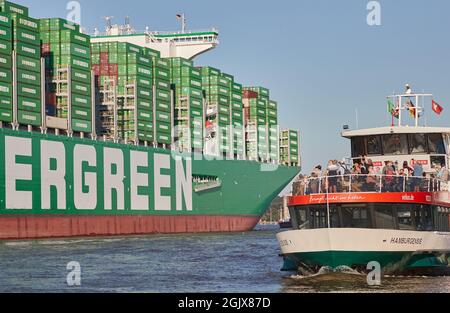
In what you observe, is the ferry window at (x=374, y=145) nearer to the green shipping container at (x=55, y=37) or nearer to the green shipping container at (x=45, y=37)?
the green shipping container at (x=55, y=37)

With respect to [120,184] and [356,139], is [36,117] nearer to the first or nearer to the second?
[120,184]

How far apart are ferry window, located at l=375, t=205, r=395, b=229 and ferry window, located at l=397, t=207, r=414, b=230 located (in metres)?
0.24

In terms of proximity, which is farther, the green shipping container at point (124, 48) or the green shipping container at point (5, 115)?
the green shipping container at point (124, 48)

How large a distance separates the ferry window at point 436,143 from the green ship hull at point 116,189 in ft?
115

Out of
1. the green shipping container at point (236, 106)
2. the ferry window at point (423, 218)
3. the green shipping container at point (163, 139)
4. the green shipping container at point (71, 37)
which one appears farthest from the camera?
the green shipping container at point (236, 106)

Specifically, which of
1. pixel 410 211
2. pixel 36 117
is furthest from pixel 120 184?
pixel 410 211

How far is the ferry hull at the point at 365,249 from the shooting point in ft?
79.6

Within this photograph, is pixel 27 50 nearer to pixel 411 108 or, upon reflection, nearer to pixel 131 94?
pixel 131 94

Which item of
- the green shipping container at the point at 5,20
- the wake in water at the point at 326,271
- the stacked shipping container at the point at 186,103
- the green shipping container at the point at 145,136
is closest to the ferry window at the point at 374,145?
the wake in water at the point at 326,271

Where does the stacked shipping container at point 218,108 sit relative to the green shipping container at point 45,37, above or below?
below

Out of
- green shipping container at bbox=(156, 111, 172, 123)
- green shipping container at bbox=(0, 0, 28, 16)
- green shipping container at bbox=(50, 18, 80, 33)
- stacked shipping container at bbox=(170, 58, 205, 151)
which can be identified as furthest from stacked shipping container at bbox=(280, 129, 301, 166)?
green shipping container at bbox=(0, 0, 28, 16)

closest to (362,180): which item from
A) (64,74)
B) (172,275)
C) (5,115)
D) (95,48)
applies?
(172,275)

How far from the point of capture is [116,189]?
235ft

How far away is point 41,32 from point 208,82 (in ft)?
84.7
